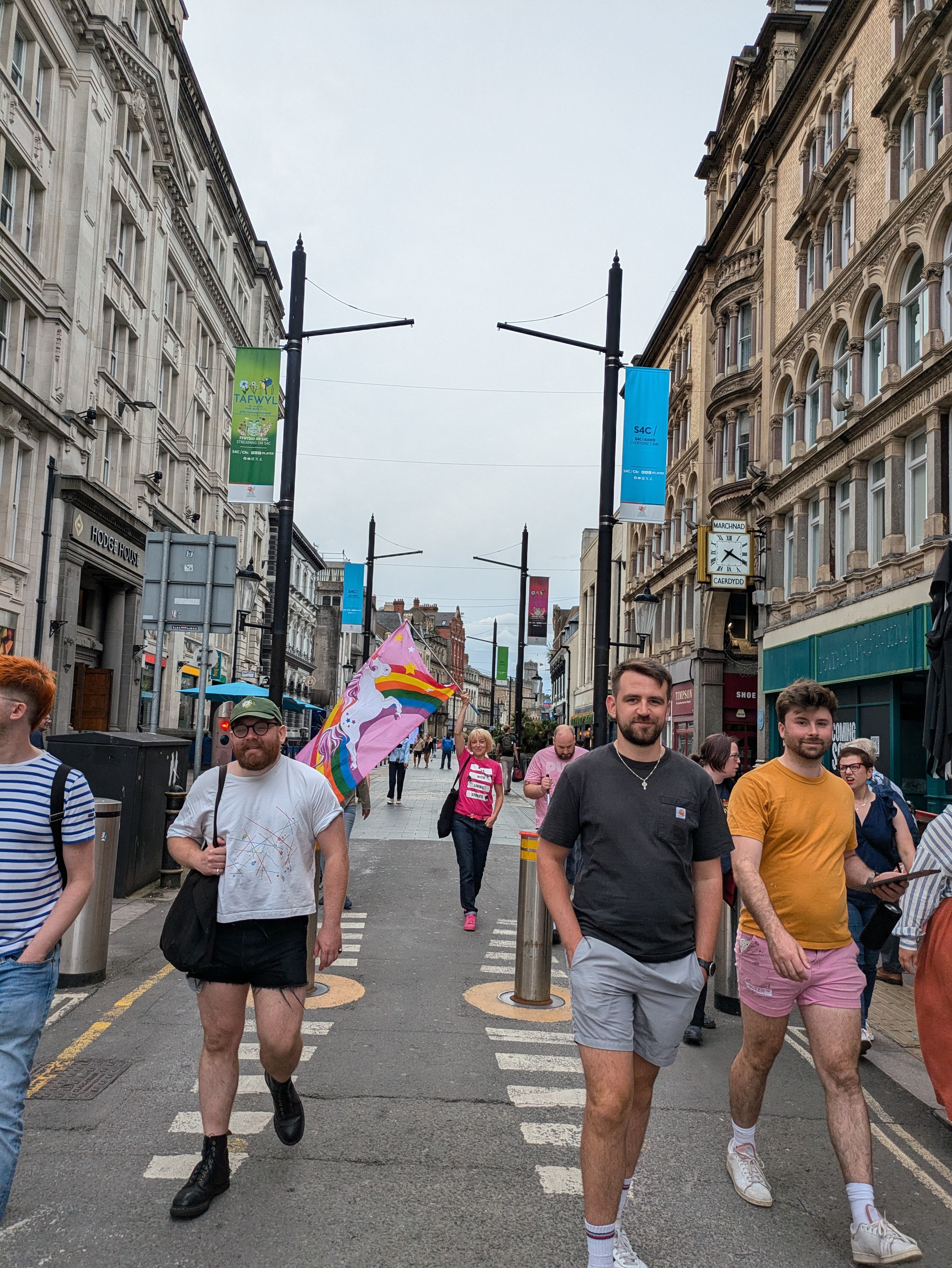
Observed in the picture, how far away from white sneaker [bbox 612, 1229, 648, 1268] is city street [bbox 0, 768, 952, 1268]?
0.41 ft

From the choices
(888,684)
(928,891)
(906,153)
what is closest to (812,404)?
(906,153)

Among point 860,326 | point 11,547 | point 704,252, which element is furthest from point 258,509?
point 860,326

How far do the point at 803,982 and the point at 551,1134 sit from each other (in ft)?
4.86

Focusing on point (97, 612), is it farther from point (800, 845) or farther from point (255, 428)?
point (800, 845)

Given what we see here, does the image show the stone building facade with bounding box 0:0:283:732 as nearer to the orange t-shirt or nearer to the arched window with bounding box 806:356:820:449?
the arched window with bounding box 806:356:820:449

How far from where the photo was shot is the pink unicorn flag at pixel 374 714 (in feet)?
26.8

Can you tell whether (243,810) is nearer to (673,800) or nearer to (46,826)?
(46,826)

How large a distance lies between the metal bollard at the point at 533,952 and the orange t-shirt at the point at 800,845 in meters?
2.97

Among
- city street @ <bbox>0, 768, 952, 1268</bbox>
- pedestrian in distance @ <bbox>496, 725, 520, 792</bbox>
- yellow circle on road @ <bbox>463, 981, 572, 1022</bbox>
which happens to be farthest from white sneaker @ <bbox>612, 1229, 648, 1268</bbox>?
pedestrian in distance @ <bbox>496, 725, 520, 792</bbox>

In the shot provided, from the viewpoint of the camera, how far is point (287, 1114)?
4270 mm

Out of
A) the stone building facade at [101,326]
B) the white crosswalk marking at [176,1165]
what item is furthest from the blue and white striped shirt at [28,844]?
the stone building facade at [101,326]

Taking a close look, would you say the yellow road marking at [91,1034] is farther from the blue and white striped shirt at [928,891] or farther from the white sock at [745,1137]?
the blue and white striped shirt at [928,891]

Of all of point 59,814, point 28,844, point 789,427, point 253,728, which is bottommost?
point 28,844

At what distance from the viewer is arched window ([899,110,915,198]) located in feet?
63.2
